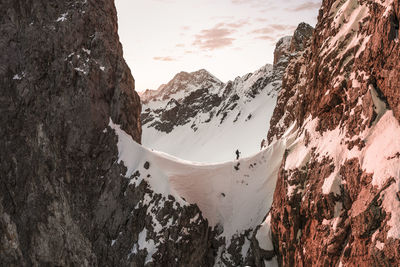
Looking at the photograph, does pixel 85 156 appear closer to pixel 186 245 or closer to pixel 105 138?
pixel 105 138

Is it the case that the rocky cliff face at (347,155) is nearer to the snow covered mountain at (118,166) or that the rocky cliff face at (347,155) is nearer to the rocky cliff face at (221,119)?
the snow covered mountain at (118,166)

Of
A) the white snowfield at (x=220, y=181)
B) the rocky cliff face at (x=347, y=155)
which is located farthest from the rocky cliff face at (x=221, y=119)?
the rocky cliff face at (x=347, y=155)

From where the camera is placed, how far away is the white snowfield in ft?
106

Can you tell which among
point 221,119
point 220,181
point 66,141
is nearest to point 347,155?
point 220,181

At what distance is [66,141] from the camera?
34.1 meters

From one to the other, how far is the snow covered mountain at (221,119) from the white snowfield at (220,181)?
49.0m

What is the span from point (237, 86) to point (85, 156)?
11067 centimetres

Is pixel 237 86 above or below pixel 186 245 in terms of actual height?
below

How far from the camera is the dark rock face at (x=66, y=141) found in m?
32.0

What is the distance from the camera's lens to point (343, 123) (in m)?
21.0

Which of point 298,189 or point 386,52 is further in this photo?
point 298,189

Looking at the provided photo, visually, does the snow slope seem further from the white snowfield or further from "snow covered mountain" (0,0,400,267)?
"snow covered mountain" (0,0,400,267)

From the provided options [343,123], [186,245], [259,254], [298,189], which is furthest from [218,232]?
[343,123]

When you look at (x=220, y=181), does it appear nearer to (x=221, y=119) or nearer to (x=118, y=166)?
(x=118, y=166)
